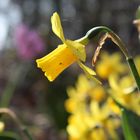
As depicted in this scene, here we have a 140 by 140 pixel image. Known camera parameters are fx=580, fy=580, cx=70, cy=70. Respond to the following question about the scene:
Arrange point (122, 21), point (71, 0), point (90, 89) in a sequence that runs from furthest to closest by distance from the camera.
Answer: point (71, 0) < point (122, 21) < point (90, 89)

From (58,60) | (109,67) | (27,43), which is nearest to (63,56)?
(58,60)

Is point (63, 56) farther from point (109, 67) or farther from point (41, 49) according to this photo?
point (41, 49)

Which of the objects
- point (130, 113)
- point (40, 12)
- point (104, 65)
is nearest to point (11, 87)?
point (104, 65)

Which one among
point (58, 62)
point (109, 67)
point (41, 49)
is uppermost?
point (58, 62)

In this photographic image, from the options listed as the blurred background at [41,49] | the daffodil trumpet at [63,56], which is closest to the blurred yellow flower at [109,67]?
the blurred background at [41,49]

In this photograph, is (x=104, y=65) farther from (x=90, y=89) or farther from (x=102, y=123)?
(x=102, y=123)
